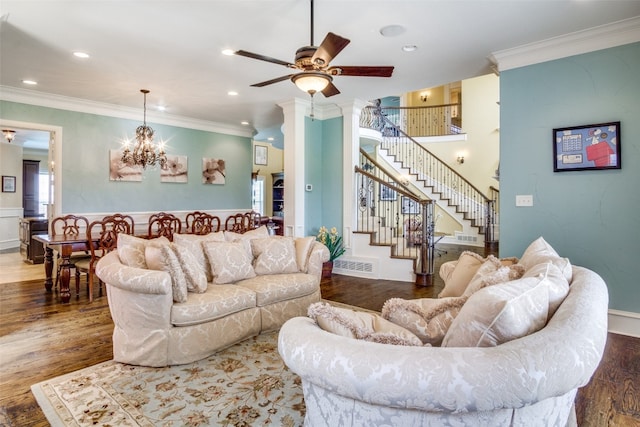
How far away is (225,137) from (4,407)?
6196 millimetres

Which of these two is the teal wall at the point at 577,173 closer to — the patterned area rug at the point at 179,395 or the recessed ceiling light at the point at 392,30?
the recessed ceiling light at the point at 392,30

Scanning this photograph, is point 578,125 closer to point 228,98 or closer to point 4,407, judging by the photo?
point 228,98

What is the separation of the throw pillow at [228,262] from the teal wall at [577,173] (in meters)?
2.76

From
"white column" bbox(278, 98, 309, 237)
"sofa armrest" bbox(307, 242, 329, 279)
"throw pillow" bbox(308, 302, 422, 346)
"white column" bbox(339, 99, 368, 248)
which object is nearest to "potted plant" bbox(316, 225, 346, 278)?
"white column" bbox(339, 99, 368, 248)

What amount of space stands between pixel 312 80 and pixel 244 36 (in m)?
1.16

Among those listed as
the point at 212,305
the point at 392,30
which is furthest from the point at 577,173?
the point at 212,305

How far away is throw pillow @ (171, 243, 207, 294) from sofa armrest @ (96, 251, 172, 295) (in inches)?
13.2

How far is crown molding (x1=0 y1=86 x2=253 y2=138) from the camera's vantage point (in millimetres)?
5133

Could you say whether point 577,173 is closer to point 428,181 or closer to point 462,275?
point 462,275

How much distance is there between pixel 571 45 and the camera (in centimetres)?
343

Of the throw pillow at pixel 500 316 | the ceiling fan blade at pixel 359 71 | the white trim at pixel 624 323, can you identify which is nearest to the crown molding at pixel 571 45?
the ceiling fan blade at pixel 359 71

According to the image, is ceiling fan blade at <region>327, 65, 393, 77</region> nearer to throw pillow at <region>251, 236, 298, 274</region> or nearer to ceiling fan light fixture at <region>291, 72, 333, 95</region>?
ceiling fan light fixture at <region>291, 72, 333, 95</region>

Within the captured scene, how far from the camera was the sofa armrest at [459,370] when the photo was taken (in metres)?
0.91

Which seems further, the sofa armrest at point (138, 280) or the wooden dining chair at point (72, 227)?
the wooden dining chair at point (72, 227)
